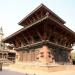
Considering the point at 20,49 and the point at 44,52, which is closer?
the point at 44,52

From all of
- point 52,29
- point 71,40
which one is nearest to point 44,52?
point 52,29

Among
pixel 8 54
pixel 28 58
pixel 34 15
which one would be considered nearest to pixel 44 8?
pixel 34 15

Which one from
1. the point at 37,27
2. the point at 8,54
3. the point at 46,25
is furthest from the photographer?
the point at 8,54

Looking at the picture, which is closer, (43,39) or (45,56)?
(45,56)

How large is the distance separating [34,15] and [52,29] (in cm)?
643

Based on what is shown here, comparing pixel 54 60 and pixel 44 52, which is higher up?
pixel 44 52

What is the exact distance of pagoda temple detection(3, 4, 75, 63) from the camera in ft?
43.4

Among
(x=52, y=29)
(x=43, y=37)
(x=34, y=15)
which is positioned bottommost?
(x=43, y=37)

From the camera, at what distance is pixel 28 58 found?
16.4 metres

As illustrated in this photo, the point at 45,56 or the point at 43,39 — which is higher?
the point at 43,39

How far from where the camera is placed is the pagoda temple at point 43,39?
43.4 ft

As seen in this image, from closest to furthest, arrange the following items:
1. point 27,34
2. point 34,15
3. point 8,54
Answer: point 27,34 → point 34,15 → point 8,54

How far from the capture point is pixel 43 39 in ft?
44.9

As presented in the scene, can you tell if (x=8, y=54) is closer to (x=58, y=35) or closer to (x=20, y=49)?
(x=20, y=49)
